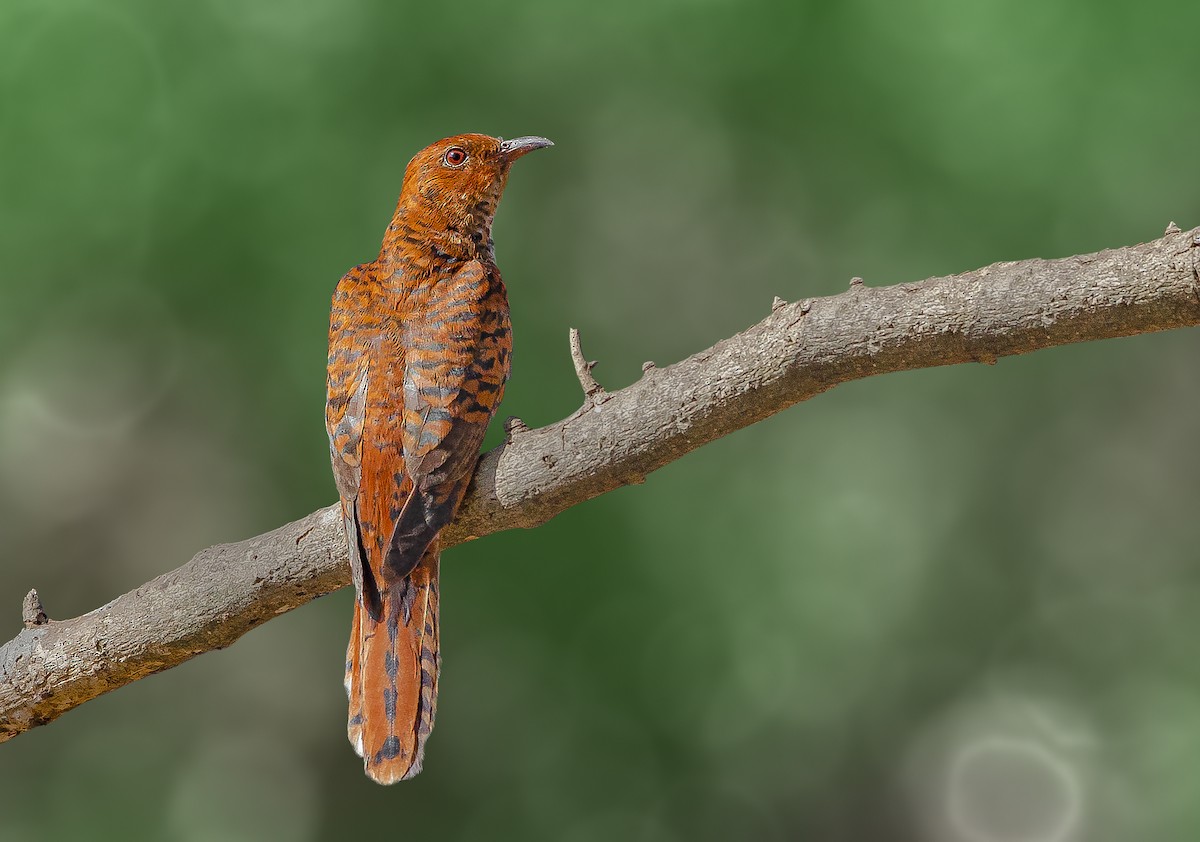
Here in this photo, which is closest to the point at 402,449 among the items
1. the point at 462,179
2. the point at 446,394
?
the point at 446,394

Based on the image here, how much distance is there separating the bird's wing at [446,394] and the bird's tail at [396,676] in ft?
0.49

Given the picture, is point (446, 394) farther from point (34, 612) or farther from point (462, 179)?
point (34, 612)

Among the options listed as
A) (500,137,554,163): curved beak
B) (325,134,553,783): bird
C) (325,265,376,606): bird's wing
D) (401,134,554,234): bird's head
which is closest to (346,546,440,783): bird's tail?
(325,134,553,783): bird

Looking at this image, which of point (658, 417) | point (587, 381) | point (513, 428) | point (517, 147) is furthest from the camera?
point (517, 147)

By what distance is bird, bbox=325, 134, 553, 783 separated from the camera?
11.0ft

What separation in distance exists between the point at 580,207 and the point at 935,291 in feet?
16.6

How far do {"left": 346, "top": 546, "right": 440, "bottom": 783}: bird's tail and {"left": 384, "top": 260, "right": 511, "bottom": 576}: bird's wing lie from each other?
0.15 meters

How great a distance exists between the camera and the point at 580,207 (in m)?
7.67

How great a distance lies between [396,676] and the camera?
338cm

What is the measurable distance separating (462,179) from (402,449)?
1267 mm

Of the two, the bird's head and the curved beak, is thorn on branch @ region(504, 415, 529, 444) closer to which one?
the bird's head

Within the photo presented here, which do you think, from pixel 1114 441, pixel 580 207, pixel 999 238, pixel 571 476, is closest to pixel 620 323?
pixel 580 207

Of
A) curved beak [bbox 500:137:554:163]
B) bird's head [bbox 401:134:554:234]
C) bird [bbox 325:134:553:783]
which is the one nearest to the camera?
bird [bbox 325:134:553:783]

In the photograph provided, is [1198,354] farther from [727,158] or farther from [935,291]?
[935,291]
